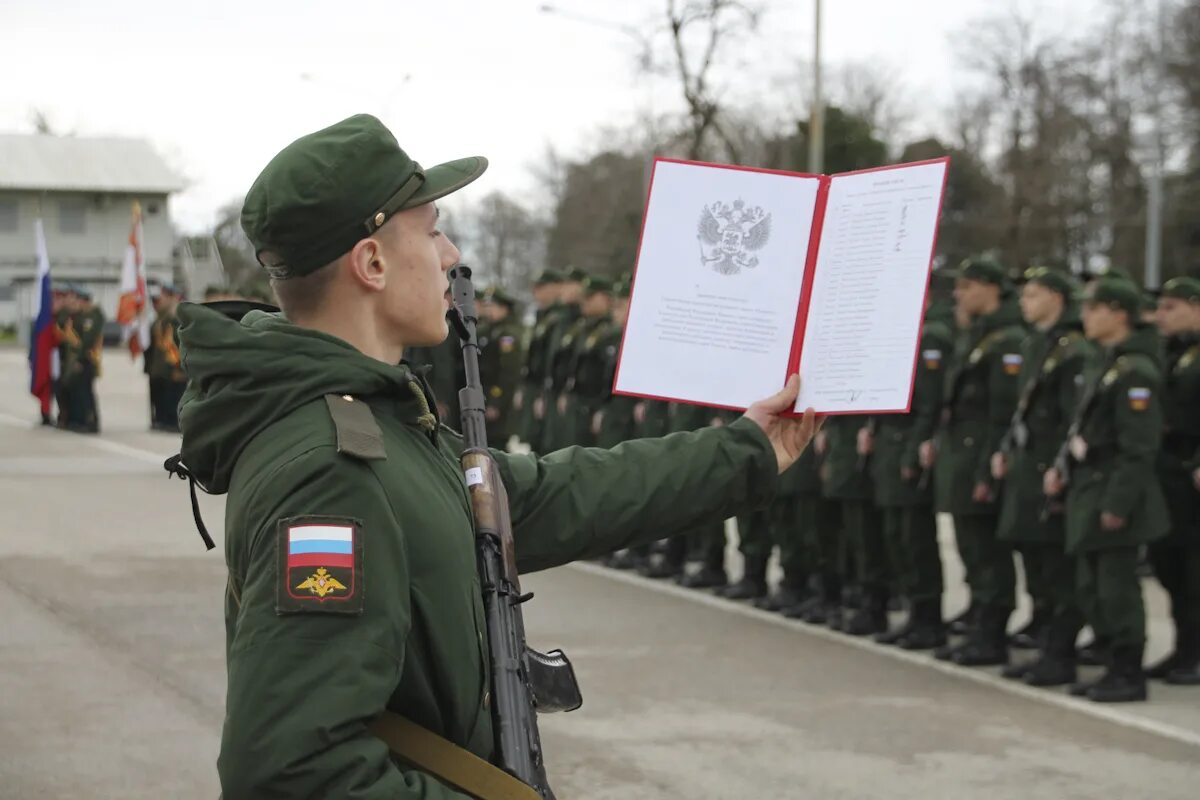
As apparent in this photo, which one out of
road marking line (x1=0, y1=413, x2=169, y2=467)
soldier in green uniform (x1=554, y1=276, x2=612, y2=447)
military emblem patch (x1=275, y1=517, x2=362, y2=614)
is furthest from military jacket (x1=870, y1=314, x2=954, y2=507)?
Result: road marking line (x1=0, y1=413, x2=169, y2=467)

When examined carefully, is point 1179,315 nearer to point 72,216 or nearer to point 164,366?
point 164,366

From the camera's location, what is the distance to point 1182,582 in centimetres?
889

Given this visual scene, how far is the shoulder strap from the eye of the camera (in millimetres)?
2080

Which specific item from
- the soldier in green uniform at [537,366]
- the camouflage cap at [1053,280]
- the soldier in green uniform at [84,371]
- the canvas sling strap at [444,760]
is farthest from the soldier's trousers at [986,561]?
the soldier in green uniform at [84,371]

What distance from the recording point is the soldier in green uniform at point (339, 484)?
199 cm

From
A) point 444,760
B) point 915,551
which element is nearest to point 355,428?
point 444,760

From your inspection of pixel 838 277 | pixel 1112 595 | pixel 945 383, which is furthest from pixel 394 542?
pixel 945 383

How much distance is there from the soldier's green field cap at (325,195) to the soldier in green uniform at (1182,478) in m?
6.96

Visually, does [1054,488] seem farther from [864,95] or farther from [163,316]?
[864,95]

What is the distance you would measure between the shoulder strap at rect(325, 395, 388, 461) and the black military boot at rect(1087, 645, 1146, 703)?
646 centimetres

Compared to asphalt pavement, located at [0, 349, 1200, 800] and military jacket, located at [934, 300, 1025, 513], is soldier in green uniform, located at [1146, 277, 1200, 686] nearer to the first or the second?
asphalt pavement, located at [0, 349, 1200, 800]

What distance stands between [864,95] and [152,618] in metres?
47.6

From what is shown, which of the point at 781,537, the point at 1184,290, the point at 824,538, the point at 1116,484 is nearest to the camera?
the point at 1116,484

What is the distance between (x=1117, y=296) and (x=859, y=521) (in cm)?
235
